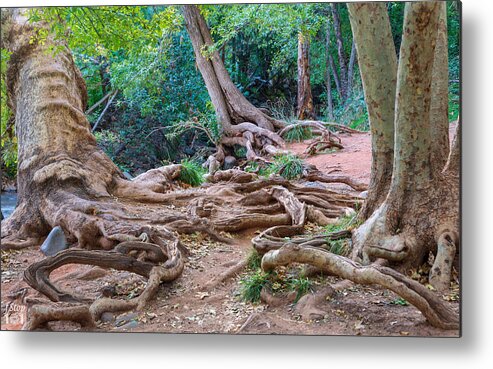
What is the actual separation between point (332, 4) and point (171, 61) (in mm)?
1027

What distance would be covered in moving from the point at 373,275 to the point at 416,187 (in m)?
0.59

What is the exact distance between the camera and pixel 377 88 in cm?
374

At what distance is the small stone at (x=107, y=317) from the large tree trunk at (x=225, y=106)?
1.04 m

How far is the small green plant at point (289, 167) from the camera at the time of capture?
12.8 feet

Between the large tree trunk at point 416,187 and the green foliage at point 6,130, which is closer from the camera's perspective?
the large tree trunk at point 416,187

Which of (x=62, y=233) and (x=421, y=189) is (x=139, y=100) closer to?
(x=62, y=233)

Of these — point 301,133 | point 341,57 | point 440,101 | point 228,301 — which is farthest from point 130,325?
point 440,101

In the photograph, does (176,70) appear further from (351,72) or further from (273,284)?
(273,284)

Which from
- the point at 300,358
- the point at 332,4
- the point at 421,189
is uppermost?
the point at 332,4

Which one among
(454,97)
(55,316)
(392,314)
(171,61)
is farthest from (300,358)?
(171,61)

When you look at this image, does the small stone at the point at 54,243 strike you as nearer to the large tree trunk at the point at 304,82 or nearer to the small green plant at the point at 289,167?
the small green plant at the point at 289,167

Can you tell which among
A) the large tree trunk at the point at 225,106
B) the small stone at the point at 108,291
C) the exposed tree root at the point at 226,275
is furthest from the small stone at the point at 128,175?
the exposed tree root at the point at 226,275

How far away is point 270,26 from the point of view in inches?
151

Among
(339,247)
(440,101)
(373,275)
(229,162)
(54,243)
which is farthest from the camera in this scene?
(229,162)
